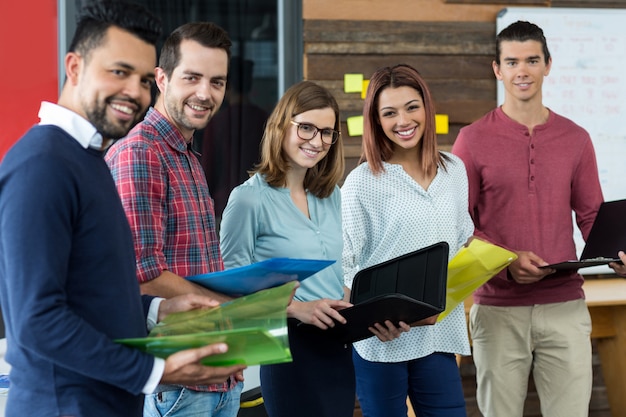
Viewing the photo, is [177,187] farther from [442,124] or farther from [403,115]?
[442,124]

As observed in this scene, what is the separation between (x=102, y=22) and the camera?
117cm

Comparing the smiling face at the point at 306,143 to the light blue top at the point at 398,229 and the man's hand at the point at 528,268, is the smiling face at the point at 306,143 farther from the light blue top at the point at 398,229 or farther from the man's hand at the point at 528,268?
the man's hand at the point at 528,268

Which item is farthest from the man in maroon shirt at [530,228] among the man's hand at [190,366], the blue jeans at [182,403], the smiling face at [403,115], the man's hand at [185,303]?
the man's hand at [190,366]

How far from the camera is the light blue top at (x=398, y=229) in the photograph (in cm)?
222

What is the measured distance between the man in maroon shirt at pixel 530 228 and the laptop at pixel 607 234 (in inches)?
3.8

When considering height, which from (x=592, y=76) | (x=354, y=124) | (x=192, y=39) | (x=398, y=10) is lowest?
(x=354, y=124)

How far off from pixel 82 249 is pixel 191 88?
1.97 feet

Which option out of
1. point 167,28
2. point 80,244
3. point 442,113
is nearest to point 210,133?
point 167,28

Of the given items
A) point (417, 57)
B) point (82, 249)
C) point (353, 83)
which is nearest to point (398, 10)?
point (417, 57)

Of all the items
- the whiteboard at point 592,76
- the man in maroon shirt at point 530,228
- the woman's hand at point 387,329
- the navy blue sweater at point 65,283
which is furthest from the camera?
the whiteboard at point 592,76

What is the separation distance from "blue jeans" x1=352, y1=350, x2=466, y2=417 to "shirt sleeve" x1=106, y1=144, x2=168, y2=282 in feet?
3.12

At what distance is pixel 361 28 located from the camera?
3801 mm

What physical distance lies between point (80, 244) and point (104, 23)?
0.33 metres

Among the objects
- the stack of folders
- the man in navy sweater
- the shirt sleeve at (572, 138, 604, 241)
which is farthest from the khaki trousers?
the man in navy sweater
